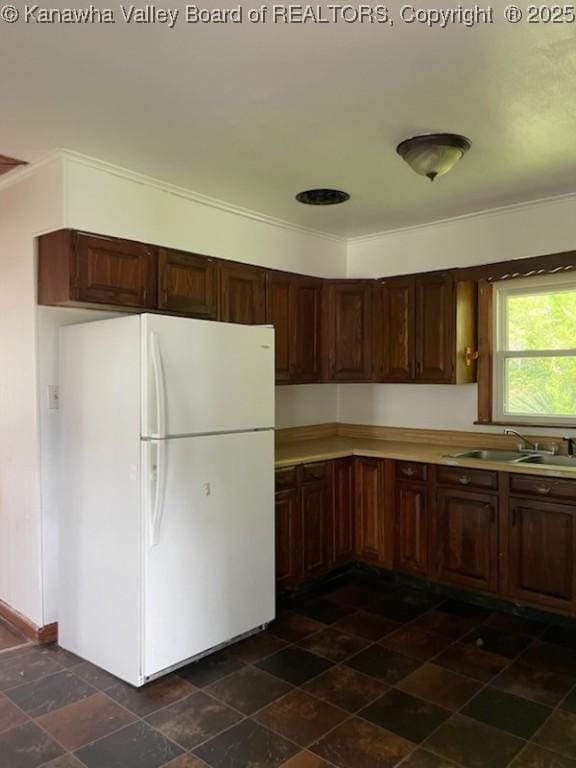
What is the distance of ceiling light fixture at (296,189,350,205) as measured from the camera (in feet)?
Result: 10.9

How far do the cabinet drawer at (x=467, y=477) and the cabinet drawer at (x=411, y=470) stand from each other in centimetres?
10

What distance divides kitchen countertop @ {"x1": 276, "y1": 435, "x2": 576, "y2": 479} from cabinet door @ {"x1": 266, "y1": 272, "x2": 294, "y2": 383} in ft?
1.74

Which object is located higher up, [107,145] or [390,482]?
[107,145]

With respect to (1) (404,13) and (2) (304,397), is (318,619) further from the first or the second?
(1) (404,13)

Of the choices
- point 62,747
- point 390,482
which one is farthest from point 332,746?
point 390,482

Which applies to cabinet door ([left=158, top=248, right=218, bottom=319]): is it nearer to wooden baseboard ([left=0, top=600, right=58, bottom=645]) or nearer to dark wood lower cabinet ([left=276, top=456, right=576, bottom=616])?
dark wood lower cabinet ([left=276, top=456, right=576, bottom=616])

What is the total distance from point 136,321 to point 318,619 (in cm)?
196

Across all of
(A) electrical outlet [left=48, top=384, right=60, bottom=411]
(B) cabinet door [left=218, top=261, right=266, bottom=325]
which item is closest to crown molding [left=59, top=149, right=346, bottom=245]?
(B) cabinet door [left=218, top=261, right=266, bottom=325]

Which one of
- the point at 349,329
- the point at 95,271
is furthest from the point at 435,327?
the point at 95,271

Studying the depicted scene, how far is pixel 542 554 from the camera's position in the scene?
124 inches

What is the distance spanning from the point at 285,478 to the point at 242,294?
1167mm

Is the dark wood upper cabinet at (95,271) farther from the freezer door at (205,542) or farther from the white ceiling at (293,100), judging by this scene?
the freezer door at (205,542)

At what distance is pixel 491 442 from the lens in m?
3.84

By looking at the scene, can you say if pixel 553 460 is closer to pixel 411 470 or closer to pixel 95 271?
pixel 411 470
